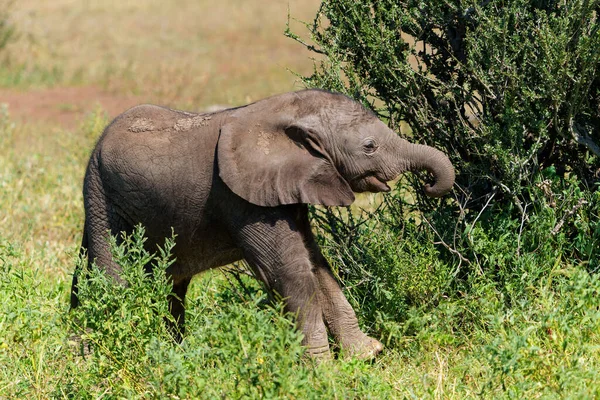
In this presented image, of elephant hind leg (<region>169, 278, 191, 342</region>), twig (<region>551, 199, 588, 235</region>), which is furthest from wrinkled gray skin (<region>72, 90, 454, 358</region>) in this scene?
twig (<region>551, 199, 588, 235</region>)

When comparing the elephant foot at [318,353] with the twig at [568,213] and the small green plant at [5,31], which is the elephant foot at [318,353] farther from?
the small green plant at [5,31]

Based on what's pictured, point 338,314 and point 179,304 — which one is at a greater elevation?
point 338,314

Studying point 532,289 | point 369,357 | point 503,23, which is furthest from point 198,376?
point 503,23

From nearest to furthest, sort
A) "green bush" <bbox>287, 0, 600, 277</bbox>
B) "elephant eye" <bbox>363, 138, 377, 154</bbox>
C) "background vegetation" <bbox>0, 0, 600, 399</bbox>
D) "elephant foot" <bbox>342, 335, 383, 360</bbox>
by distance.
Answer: "background vegetation" <bbox>0, 0, 600, 399</bbox>
"elephant eye" <bbox>363, 138, 377, 154</bbox>
"elephant foot" <bbox>342, 335, 383, 360</bbox>
"green bush" <bbox>287, 0, 600, 277</bbox>

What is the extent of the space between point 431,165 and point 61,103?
1361cm

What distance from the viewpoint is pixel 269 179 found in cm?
522

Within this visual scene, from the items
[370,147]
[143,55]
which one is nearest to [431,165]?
[370,147]

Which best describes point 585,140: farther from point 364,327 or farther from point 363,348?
point 363,348

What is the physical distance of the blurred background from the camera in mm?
18172

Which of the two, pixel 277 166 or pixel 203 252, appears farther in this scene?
pixel 203 252

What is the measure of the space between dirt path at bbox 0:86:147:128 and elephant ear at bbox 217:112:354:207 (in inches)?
428

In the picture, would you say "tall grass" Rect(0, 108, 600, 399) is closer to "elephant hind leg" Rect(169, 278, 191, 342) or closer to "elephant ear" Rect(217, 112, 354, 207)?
"elephant hind leg" Rect(169, 278, 191, 342)

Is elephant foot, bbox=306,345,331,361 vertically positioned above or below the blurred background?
above

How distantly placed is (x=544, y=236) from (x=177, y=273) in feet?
7.42
